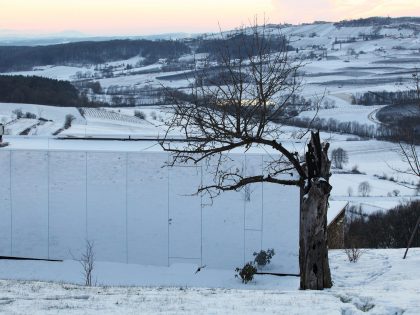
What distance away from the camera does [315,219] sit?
33.8 feet

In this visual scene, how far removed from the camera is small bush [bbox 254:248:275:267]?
18.0 m

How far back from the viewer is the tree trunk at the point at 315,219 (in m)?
10.3

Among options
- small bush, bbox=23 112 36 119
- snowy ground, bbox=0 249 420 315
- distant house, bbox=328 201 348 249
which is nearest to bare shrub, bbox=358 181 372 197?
small bush, bbox=23 112 36 119

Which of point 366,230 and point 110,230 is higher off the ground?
point 110,230

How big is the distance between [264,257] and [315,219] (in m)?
7.87

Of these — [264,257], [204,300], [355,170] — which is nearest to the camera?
[204,300]

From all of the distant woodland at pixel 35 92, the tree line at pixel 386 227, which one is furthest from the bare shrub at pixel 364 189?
the distant woodland at pixel 35 92

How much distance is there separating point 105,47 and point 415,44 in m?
86.5

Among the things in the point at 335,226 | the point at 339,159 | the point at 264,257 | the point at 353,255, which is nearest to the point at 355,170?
the point at 339,159

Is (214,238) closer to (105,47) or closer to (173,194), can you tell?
(173,194)

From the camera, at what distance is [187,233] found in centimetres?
1878

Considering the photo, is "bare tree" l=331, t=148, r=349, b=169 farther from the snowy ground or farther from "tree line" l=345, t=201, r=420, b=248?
the snowy ground

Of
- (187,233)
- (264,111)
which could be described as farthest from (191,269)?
(264,111)

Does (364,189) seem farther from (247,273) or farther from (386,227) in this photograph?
(247,273)
